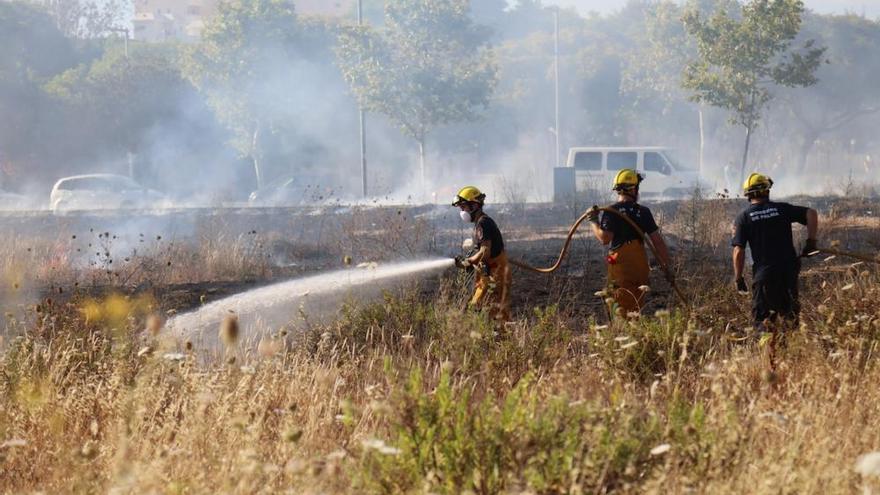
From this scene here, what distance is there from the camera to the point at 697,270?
11.7 metres

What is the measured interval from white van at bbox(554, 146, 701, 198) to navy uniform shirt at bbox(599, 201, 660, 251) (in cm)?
1928

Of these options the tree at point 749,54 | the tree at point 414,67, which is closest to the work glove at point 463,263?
the tree at point 749,54

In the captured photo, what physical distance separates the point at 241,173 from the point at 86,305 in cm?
3908

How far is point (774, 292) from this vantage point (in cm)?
822

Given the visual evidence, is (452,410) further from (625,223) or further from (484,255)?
(625,223)

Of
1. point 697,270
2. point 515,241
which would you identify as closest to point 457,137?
point 515,241

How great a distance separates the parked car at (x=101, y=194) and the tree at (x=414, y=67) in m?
7.37

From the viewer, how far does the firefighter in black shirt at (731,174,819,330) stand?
8195 mm

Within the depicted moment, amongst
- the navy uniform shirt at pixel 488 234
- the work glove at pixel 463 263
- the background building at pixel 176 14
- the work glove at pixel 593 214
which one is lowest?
the work glove at pixel 463 263

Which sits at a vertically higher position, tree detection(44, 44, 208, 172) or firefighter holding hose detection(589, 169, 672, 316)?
tree detection(44, 44, 208, 172)

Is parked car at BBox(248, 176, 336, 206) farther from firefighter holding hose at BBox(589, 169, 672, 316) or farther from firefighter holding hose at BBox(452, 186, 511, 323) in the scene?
firefighter holding hose at BBox(589, 169, 672, 316)

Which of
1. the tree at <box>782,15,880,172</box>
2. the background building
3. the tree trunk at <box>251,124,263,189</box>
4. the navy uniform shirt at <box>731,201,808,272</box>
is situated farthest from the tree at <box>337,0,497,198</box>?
the background building

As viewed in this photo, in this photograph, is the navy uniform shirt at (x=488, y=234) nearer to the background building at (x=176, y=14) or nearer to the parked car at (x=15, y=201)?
the parked car at (x=15, y=201)

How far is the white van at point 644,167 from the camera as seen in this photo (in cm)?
2917
